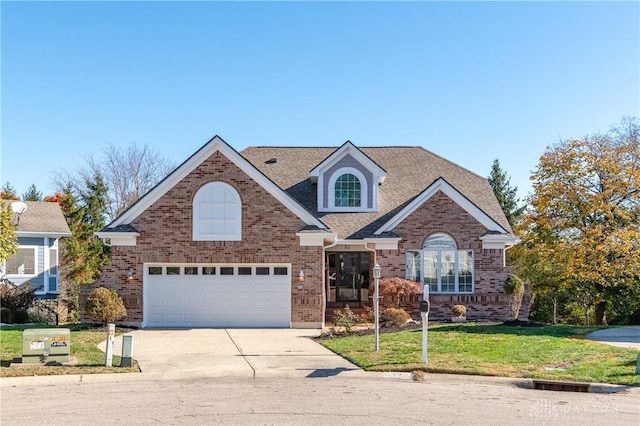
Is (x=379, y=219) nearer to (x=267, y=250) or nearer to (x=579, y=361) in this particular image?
(x=267, y=250)

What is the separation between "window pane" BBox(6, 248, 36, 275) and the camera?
29.2 m

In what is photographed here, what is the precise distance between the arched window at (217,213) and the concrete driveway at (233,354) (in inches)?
127

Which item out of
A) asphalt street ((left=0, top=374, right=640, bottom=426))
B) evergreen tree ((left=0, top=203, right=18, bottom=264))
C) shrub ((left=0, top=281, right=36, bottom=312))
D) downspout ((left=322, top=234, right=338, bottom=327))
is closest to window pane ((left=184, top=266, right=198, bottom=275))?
downspout ((left=322, top=234, right=338, bottom=327))

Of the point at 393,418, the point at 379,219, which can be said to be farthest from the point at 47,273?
the point at 393,418

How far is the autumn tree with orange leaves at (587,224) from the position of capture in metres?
22.4

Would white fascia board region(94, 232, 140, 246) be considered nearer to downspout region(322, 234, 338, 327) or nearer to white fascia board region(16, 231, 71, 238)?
downspout region(322, 234, 338, 327)

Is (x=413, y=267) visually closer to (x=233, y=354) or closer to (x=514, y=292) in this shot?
(x=514, y=292)

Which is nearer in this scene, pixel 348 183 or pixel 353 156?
pixel 353 156

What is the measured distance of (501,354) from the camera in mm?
13641

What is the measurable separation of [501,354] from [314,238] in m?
8.42

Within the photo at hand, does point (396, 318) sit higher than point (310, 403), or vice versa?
point (396, 318)

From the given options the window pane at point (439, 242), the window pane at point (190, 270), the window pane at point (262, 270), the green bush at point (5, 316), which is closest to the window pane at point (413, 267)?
the window pane at point (439, 242)

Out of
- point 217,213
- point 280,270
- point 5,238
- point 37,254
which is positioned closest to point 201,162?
point 217,213

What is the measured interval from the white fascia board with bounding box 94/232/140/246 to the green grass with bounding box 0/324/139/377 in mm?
3331
